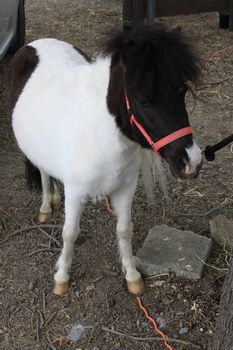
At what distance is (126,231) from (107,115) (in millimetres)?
777

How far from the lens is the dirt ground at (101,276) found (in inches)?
103

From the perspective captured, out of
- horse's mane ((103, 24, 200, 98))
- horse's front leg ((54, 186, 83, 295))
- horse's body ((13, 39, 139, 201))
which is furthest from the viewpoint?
horse's front leg ((54, 186, 83, 295))

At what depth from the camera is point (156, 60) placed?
190 cm

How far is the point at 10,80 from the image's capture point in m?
3.18

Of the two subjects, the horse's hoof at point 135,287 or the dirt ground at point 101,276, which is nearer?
the dirt ground at point 101,276

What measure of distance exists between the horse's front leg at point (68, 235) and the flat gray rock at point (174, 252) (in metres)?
0.44

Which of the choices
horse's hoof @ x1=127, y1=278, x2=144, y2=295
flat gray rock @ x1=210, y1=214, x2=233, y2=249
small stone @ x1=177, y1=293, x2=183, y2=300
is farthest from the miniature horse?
flat gray rock @ x1=210, y1=214, x2=233, y2=249

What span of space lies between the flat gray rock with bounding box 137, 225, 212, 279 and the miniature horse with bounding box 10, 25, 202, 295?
0.45 feet

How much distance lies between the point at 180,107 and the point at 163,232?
1.32 meters

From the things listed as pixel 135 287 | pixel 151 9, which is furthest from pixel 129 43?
pixel 151 9

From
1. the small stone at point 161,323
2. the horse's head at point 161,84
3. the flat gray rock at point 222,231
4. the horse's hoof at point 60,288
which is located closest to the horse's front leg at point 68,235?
the horse's hoof at point 60,288

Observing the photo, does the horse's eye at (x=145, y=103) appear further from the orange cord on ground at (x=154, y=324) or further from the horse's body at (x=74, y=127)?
the orange cord on ground at (x=154, y=324)

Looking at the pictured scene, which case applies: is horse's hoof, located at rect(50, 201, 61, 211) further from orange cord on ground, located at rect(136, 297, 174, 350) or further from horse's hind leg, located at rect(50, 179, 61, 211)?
orange cord on ground, located at rect(136, 297, 174, 350)

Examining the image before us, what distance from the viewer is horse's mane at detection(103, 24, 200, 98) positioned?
1903 mm
